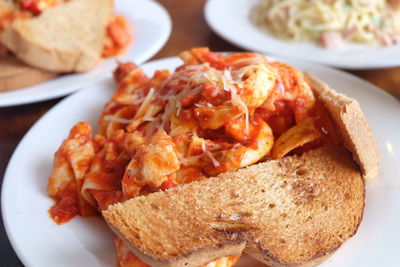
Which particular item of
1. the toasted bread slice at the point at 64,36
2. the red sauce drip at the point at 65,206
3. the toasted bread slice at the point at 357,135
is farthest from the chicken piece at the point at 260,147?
the toasted bread slice at the point at 64,36

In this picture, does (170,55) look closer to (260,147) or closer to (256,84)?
(256,84)

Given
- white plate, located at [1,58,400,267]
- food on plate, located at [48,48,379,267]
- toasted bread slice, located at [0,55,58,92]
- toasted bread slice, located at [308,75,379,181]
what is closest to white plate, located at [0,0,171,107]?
toasted bread slice, located at [0,55,58,92]

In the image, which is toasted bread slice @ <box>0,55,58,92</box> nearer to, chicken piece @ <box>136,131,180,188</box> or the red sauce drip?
the red sauce drip

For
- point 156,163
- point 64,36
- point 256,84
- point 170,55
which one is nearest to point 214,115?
point 256,84

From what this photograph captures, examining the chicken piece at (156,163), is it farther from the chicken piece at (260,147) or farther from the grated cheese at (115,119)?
the grated cheese at (115,119)

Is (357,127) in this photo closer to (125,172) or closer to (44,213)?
(125,172)

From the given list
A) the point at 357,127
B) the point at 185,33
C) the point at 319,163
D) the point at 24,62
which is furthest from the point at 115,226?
the point at 185,33

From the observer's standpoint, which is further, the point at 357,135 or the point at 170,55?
the point at 170,55
